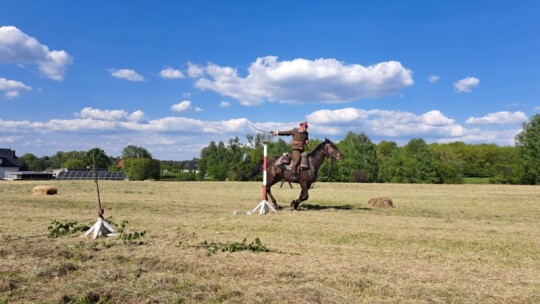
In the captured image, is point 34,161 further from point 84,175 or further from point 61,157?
point 84,175

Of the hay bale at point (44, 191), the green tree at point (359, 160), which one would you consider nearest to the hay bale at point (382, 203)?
the hay bale at point (44, 191)

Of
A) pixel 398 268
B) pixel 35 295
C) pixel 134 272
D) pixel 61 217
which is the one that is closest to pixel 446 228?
pixel 398 268

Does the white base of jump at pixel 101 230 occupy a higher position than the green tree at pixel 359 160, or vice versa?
the green tree at pixel 359 160

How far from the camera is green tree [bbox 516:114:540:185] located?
7606 cm

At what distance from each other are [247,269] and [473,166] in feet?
357

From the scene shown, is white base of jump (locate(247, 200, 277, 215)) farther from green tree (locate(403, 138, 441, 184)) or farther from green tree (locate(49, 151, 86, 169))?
green tree (locate(49, 151, 86, 169))

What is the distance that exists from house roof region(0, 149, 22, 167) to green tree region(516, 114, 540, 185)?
11230cm

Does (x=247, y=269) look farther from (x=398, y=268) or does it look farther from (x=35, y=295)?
(x=35, y=295)

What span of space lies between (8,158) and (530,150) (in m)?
116

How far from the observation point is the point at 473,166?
10375 cm

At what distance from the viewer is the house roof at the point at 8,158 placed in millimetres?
101500

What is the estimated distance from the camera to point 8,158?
338ft

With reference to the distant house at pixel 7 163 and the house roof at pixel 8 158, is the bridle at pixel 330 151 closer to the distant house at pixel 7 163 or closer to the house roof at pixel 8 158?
the distant house at pixel 7 163

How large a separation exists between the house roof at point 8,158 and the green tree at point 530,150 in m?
112
